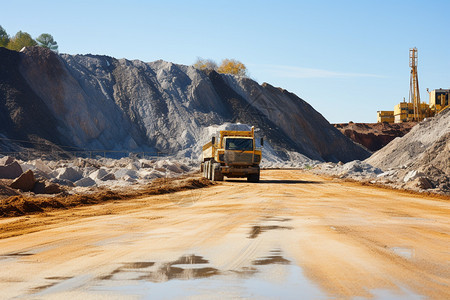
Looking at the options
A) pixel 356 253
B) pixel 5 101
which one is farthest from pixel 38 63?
pixel 356 253

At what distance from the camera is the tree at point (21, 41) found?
90625 millimetres

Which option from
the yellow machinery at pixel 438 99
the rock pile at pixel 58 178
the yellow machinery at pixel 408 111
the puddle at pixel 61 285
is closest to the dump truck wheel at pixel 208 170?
→ the rock pile at pixel 58 178

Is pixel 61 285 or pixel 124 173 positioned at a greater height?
pixel 124 173

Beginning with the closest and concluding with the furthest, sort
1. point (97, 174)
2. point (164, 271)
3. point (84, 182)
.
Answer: point (164, 271) → point (84, 182) → point (97, 174)

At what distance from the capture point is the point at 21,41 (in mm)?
93438

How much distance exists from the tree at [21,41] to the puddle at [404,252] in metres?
92.1

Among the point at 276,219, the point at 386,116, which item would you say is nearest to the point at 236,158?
the point at 276,219

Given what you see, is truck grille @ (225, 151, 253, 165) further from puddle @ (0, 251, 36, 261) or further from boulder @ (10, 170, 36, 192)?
puddle @ (0, 251, 36, 261)

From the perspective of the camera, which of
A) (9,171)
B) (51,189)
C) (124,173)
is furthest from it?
(124,173)

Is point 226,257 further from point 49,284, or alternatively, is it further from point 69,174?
point 69,174

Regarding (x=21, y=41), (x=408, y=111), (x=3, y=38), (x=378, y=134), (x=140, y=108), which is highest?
(x=3, y=38)

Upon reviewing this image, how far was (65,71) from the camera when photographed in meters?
72.5

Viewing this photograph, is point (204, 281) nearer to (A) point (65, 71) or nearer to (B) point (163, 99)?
(A) point (65, 71)

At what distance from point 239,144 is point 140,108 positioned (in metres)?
50.7
